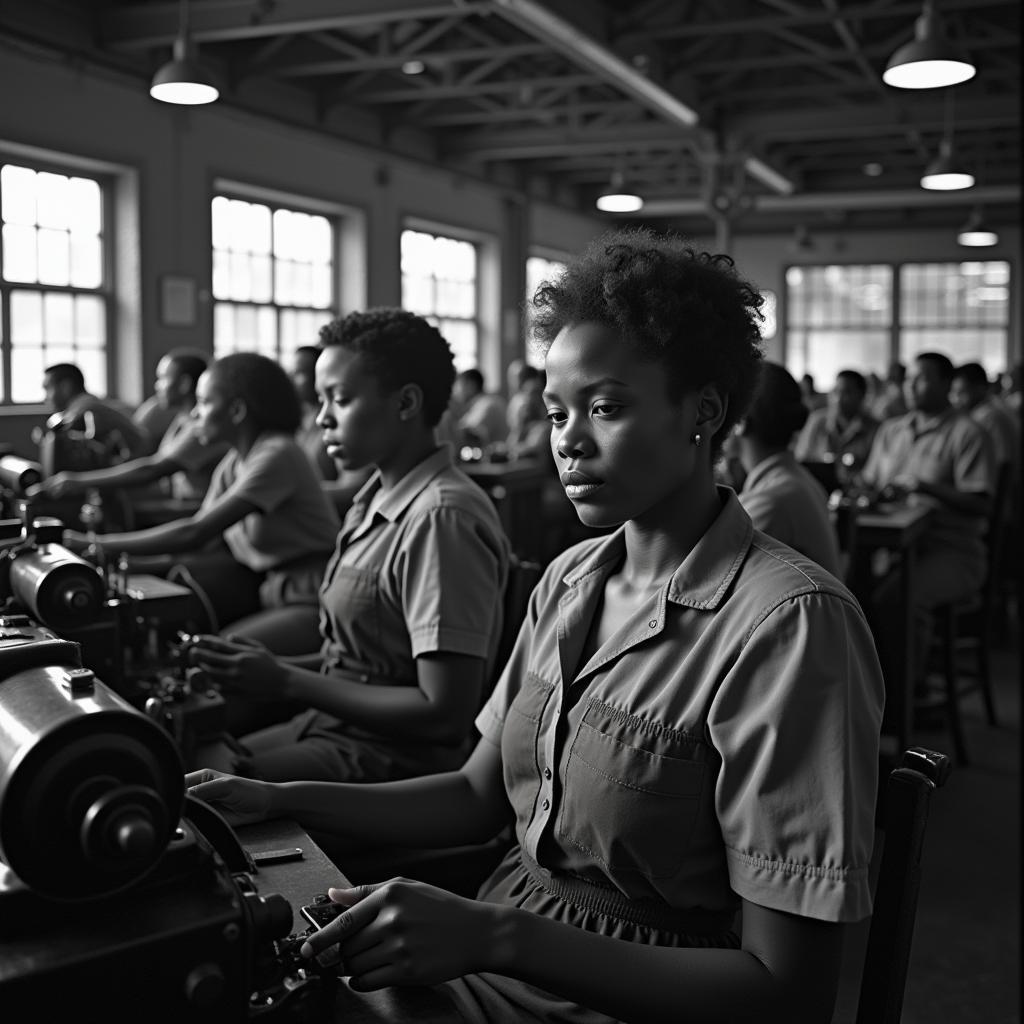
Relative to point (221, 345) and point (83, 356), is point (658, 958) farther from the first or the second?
point (221, 345)

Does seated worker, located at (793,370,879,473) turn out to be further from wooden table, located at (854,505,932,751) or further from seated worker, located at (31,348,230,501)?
seated worker, located at (31,348,230,501)

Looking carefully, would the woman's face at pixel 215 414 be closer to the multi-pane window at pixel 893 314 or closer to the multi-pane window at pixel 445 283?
the multi-pane window at pixel 445 283

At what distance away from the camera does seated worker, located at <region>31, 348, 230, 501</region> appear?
3439 mm

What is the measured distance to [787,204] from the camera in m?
12.9

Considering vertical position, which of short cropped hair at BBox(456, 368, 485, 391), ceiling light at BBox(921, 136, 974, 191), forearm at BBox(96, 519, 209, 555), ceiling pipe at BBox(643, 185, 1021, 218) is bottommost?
forearm at BBox(96, 519, 209, 555)

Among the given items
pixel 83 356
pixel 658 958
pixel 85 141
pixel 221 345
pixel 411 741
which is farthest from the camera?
pixel 221 345

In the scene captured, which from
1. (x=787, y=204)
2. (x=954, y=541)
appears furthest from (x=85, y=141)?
(x=787, y=204)

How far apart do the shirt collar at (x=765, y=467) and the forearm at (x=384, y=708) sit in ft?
3.92

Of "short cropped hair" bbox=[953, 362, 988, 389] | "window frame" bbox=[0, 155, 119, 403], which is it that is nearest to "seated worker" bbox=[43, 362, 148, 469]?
"window frame" bbox=[0, 155, 119, 403]

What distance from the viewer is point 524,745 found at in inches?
50.3

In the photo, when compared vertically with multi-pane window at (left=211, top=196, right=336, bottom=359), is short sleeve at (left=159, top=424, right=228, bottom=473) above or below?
below

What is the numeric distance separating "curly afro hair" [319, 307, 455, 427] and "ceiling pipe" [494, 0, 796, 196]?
4.14 metres

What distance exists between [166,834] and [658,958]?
455mm

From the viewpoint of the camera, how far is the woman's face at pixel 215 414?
10.5 feet
